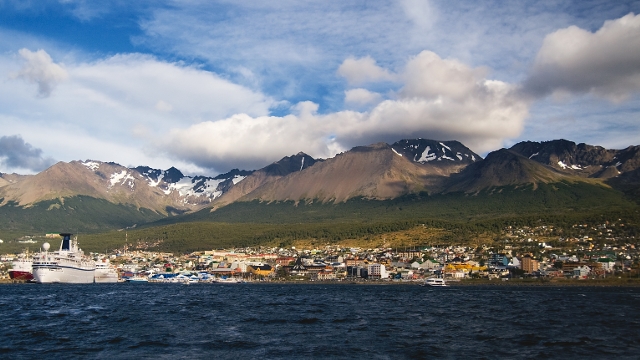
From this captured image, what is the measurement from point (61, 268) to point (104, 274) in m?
18.6

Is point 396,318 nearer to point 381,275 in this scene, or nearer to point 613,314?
point 613,314

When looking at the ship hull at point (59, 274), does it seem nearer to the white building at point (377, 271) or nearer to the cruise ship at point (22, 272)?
the cruise ship at point (22, 272)

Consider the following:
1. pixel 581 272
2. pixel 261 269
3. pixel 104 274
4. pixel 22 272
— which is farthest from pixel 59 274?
pixel 581 272

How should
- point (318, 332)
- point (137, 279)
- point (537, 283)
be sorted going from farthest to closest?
1. point (137, 279)
2. point (537, 283)
3. point (318, 332)

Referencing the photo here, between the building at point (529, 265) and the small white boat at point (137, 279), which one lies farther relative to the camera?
the small white boat at point (137, 279)

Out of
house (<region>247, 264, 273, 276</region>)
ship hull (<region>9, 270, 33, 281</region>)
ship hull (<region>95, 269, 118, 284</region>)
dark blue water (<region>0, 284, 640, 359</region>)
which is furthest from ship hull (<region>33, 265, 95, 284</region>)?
dark blue water (<region>0, 284, 640, 359</region>)

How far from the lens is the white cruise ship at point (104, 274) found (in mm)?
163012

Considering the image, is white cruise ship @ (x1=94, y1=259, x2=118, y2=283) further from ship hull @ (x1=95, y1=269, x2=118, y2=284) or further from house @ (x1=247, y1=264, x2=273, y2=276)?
house @ (x1=247, y1=264, x2=273, y2=276)

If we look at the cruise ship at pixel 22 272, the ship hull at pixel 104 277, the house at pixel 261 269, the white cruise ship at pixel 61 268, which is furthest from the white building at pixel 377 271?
the cruise ship at pixel 22 272

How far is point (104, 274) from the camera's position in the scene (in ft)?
539

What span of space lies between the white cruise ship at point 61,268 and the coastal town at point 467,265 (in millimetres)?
13437

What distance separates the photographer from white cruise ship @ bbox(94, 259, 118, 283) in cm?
16301

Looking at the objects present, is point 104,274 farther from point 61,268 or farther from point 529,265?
point 529,265

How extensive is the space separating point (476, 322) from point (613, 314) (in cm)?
1567
